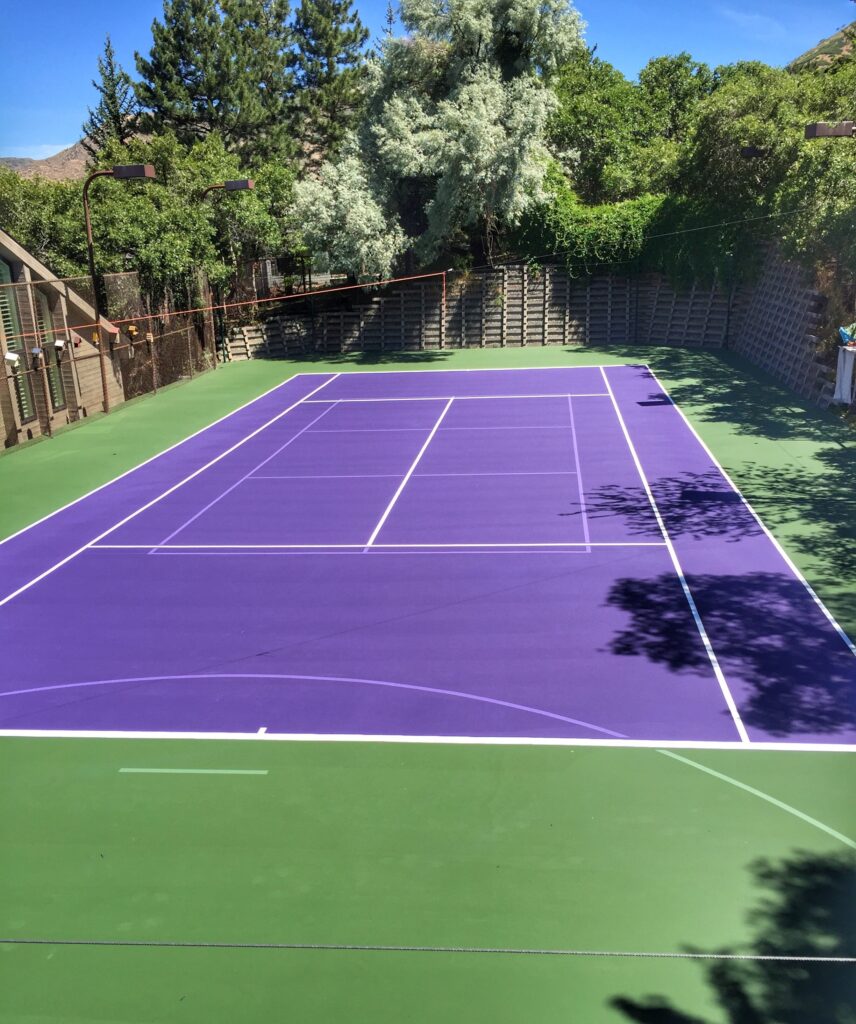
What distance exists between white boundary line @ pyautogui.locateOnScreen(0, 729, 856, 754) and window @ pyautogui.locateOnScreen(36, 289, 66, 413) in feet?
52.6

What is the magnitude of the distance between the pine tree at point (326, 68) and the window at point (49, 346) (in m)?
39.8

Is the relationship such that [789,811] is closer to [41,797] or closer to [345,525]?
[41,797]

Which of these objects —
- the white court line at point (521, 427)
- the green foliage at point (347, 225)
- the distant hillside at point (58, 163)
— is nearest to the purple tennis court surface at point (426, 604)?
the white court line at point (521, 427)

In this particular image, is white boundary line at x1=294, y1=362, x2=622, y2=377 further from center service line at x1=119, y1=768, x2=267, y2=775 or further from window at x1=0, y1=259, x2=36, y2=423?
center service line at x1=119, y1=768, x2=267, y2=775

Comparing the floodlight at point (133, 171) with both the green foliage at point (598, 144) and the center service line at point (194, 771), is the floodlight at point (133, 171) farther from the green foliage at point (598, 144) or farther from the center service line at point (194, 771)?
the green foliage at point (598, 144)

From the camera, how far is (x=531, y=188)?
3259 centimetres

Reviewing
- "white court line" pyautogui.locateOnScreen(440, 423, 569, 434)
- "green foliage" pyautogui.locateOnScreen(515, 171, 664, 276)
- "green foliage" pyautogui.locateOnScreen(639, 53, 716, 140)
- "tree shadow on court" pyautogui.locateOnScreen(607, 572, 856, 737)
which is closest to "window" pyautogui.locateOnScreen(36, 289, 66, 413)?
"white court line" pyautogui.locateOnScreen(440, 423, 569, 434)

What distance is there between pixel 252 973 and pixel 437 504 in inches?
429

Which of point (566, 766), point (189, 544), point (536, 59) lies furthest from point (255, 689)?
point (536, 59)

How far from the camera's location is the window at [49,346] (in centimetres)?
2336

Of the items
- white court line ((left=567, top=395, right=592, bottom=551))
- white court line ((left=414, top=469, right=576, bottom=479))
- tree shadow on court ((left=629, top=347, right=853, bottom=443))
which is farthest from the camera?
tree shadow on court ((left=629, top=347, right=853, bottom=443))

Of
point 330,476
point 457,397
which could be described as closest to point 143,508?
point 330,476

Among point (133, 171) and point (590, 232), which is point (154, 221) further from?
point (590, 232)

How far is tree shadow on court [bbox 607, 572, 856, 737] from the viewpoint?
9102mm
